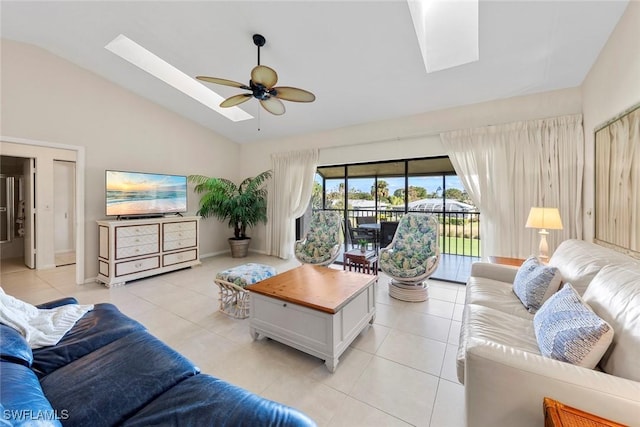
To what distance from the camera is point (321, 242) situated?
387 centimetres

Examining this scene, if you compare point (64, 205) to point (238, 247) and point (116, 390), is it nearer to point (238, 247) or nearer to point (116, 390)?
point (238, 247)

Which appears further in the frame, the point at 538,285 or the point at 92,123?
the point at 92,123

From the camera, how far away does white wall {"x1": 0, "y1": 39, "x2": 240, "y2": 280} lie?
3.19m

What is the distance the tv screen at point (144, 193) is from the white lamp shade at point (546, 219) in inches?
201

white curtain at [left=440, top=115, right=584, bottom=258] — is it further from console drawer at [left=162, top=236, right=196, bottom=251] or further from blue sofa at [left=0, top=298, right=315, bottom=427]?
console drawer at [left=162, top=236, right=196, bottom=251]

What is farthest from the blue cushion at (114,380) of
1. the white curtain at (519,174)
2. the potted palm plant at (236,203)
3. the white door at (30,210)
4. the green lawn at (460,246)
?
the white door at (30,210)

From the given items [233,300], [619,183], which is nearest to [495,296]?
[619,183]

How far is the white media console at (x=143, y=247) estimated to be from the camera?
11.7 ft

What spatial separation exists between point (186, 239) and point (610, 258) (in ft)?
16.7

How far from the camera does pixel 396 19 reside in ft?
7.43

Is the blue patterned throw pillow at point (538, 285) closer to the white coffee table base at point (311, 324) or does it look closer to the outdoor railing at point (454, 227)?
the white coffee table base at point (311, 324)

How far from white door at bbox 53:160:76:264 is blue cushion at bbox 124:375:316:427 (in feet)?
21.0

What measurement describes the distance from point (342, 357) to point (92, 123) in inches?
186

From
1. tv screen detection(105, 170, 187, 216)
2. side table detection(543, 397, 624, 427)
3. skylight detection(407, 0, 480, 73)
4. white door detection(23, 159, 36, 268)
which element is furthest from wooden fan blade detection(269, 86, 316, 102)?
white door detection(23, 159, 36, 268)
